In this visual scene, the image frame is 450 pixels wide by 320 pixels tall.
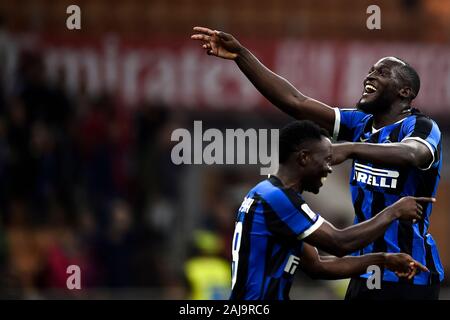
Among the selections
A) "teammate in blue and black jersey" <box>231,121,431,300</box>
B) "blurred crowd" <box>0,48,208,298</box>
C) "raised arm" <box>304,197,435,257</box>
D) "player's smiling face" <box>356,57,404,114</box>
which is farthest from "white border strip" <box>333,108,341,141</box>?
"blurred crowd" <box>0,48,208,298</box>

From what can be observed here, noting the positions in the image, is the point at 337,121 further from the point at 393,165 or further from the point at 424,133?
the point at 393,165

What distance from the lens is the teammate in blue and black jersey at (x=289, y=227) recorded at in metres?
6.32

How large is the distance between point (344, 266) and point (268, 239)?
0.63 metres

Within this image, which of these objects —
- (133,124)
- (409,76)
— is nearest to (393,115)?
(409,76)

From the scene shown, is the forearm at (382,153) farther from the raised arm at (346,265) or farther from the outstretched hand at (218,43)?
the outstretched hand at (218,43)

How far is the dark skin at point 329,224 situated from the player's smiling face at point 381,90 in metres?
0.68

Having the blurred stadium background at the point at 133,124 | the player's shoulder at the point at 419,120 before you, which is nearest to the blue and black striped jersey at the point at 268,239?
the player's shoulder at the point at 419,120

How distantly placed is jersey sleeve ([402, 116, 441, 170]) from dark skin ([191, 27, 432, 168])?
55 millimetres

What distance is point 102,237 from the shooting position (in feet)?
45.4

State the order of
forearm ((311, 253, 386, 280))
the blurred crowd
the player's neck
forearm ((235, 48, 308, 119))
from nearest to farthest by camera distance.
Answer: forearm ((311, 253, 386, 280)) → the player's neck → forearm ((235, 48, 308, 119)) → the blurred crowd

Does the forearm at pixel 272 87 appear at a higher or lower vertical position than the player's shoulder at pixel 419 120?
higher

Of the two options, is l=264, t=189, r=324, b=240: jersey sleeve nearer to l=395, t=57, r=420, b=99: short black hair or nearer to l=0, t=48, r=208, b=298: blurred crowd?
l=395, t=57, r=420, b=99: short black hair

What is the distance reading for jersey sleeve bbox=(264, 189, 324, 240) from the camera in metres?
6.34
